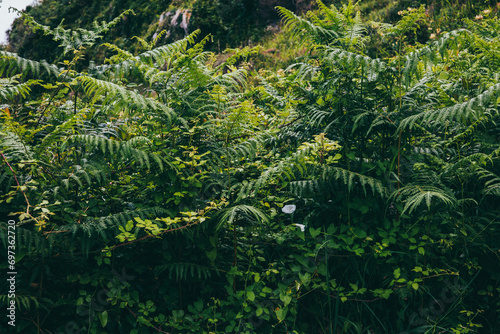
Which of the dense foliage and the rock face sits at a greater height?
the rock face

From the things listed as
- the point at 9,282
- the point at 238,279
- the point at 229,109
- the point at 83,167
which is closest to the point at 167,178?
the point at 83,167

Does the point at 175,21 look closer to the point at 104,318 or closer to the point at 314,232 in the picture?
the point at 314,232

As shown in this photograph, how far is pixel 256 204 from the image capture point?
91.6 inches

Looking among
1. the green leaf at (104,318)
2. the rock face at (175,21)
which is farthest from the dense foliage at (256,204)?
the rock face at (175,21)

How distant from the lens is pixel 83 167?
6.68ft

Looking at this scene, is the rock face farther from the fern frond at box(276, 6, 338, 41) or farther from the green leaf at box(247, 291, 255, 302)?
the green leaf at box(247, 291, 255, 302)

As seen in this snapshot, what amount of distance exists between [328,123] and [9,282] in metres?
2.08

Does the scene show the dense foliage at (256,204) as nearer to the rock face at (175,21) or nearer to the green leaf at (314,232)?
the green leaf at (314,232)

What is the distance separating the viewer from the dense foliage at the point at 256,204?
2.07 meters

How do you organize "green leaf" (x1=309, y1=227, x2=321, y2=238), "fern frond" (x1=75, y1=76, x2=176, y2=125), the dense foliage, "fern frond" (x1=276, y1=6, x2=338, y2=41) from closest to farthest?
"fern frond" (x1=75, y1=76, x2=176, y2=125), the dense foliage, "green leaf" (x1=309, y1=227, x2=321, y2=238), "fern frond" (x1=276, y1=6, x2=338, y2=41)

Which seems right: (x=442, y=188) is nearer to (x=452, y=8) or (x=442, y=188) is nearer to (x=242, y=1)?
(x=452, y=8)

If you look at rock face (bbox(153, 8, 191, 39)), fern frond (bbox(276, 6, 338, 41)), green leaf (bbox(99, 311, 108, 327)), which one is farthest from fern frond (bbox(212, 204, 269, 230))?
rock face (bbox(153, 8, 191, 39))

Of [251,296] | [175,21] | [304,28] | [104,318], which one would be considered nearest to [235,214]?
[251,296]

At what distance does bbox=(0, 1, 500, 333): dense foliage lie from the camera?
207 centimetres
